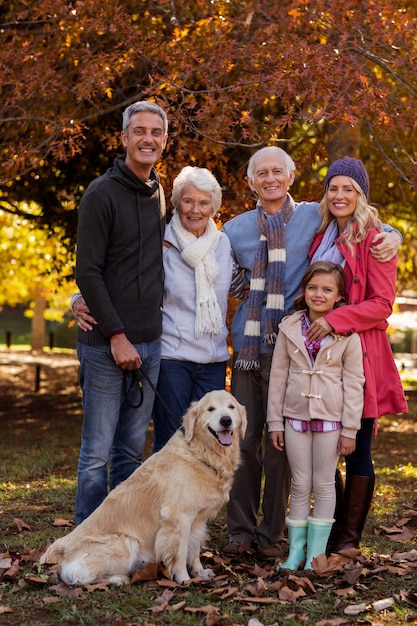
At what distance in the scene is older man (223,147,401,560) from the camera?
4.99m

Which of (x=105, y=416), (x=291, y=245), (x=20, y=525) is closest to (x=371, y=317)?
(x=291, y=245)

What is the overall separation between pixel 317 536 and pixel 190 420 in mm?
1009

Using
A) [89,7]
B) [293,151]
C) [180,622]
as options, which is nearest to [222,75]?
[89,7]

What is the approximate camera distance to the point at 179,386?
4965 millimetres

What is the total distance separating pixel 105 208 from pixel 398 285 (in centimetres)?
993

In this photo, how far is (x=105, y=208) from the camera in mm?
4590

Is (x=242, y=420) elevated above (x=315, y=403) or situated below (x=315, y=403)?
below

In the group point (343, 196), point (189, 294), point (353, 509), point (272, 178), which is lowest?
point (353, 509)

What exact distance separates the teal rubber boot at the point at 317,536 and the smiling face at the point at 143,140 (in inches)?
89.0

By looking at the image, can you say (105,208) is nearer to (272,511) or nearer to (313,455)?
(313,455)

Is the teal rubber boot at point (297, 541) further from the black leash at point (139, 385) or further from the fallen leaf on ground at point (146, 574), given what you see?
the black leash at point (139, 385)

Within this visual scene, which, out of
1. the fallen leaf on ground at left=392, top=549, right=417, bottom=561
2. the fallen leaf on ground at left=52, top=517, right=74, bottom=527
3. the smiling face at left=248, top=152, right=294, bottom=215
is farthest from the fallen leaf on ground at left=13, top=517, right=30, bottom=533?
the smiling face at left=248, top=152, right=294, bottom=215

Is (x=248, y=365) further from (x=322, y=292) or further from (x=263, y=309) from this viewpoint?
(x=322, y=292)

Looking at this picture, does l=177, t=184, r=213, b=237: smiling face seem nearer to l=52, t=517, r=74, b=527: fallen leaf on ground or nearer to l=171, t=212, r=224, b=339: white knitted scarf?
l=171, t=212, r=224, b=339: white knitted scarf
